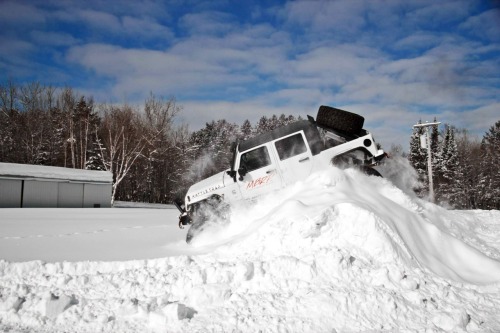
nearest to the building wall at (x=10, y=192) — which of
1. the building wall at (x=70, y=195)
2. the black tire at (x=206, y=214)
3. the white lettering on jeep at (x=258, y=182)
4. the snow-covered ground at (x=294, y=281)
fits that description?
the building wall at (x=70, y=195)

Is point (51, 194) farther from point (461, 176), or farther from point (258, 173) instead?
point (461, 176)

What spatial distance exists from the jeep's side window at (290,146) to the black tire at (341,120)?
618mm

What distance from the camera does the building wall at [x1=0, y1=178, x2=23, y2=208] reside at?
26125mm

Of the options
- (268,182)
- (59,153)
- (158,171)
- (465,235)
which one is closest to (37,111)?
(59,153)

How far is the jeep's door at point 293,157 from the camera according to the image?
7.72 m

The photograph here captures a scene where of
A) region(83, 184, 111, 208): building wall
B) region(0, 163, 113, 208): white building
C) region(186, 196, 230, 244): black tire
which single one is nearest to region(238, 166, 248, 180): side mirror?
region(186, 196, 230, 244): black tire

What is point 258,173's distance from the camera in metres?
7.98

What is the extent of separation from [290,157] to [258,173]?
2.68ft

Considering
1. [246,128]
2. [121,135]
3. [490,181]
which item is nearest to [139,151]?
[121,135]

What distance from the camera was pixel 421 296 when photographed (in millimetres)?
4184

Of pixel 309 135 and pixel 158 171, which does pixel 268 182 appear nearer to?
pixel 309 135

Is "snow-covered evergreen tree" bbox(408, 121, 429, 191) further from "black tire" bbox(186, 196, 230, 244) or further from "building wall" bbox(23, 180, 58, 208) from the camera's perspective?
"black tire" bbox(186, 196, 230, 244)

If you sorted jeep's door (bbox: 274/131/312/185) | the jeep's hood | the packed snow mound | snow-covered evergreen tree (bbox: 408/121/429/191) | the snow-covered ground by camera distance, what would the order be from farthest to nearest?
snow-covered evergreen tree (bbox: 408/121/429/191) < the jeep's hood < jeep's door (bbox: 274/131/312/185) < the packed snow mound < the snow-covered ground

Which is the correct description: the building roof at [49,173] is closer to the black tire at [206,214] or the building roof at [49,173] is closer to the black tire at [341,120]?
the black tire at [206,214]
